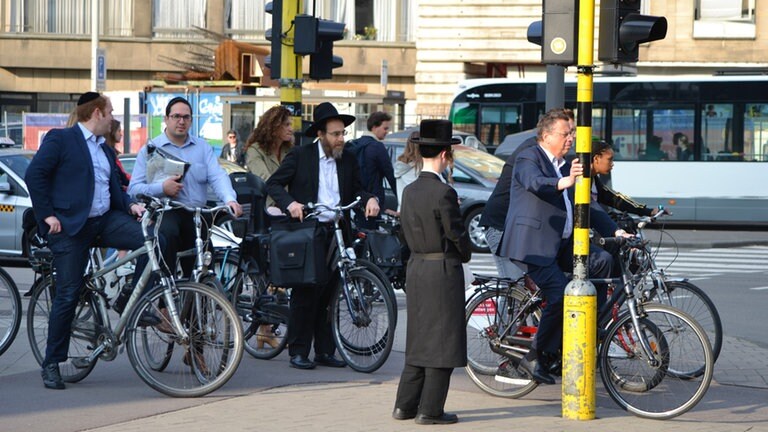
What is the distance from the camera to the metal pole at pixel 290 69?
11.5m

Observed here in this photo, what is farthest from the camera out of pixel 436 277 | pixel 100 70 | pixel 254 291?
pixel 100 70

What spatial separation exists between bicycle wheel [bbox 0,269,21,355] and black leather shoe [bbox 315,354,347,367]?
205 centimetres

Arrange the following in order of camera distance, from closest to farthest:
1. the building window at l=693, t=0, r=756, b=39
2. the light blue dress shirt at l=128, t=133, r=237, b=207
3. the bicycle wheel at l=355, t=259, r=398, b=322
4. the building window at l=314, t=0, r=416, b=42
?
the bicycle wheel at l=355, t=259, r=398, b=322
the light blue dress shirt at l=128, t=133, r=237, b=207
the building window at l=693, t=0, r=756, b=39
the building window at l=314, t=0, r=416, b=42

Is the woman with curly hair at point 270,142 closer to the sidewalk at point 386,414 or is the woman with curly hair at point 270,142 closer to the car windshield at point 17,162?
the sidewalk at point 386,414

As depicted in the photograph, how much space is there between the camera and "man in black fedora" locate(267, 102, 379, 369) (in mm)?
9031

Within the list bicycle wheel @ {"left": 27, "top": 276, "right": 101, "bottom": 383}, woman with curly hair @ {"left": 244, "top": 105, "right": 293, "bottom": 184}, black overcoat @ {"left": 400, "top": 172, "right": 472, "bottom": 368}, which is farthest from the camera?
woman with curly hair @ {"left": 244, "top": 105, "right": 293, "bottom": 184}

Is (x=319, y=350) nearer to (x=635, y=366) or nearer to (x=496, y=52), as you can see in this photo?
(x=635, y=366)

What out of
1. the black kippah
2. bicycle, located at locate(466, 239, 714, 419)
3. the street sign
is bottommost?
bicycle, located at locate(466, 239, 714, 419)

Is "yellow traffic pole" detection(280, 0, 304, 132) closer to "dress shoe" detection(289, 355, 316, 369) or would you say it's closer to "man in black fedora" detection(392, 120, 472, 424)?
"dress shoe" detection(289, 355, 316, 369)

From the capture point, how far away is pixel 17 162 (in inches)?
643

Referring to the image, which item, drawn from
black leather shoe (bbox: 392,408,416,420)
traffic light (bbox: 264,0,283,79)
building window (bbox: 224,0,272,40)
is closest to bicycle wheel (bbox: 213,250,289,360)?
black leather shoe (bbox: 392,408,416,420)

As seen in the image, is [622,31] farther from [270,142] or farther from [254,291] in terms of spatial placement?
[270,142]

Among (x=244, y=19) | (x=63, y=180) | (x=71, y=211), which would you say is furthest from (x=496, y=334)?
(x=244, y=19)

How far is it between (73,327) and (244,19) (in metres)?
34.1
